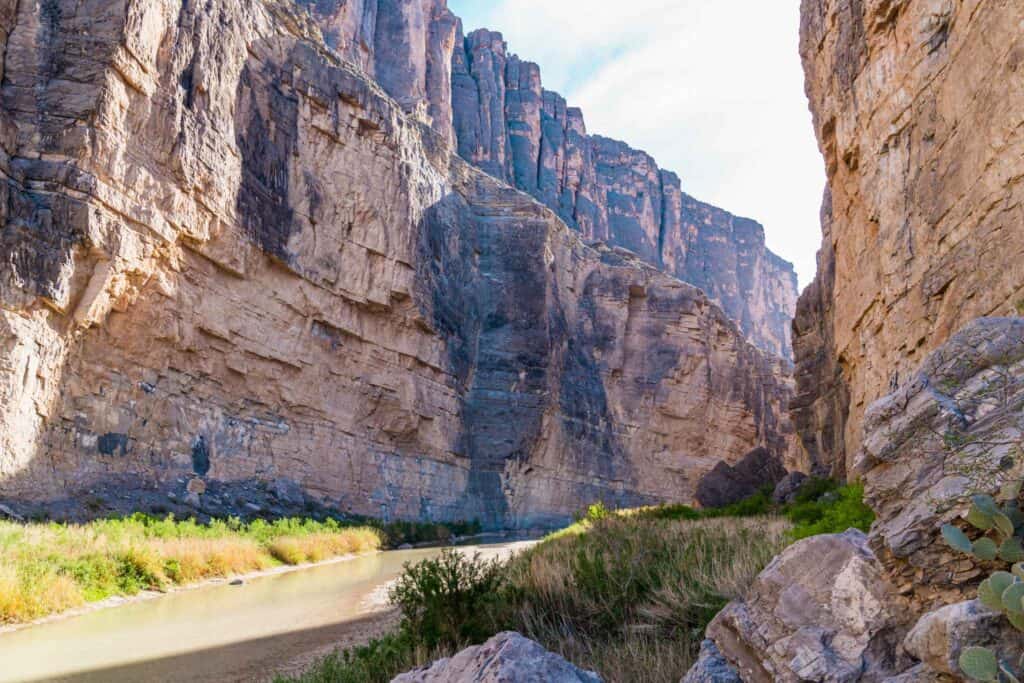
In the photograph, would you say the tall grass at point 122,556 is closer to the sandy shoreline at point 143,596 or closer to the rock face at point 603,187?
the sandy shoreline at point 143,596

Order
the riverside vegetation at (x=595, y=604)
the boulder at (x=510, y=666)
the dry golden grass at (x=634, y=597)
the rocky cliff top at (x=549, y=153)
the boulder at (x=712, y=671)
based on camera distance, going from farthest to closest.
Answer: the rocky cliff top at (x=549, y=153)
the riverside vegetation at (x=595, y=604)
the dry golden grass at (x=634, y=597)
the boulder at (x=712, y=671)
the boulder at (x=510, y=666)

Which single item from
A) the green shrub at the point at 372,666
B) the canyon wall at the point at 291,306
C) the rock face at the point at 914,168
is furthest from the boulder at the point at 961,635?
the canyon wall at the point at 291,306

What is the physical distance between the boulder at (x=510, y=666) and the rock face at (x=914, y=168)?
654 cm

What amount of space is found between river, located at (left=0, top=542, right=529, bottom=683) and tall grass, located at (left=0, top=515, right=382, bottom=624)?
482 millimetres

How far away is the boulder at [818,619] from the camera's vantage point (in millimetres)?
3086

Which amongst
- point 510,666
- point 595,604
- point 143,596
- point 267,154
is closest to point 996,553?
point 510,666

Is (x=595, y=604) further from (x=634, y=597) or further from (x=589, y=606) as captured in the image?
(x=634, y=597)

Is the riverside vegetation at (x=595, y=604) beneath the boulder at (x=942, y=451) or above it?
beneath

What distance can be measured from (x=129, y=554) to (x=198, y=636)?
4.64m

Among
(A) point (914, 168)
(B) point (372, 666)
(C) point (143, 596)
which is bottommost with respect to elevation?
(C) point (143, 596)

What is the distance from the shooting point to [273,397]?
1144 inches

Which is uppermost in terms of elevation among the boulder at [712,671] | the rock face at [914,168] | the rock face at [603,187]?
the rock face at [603,187]

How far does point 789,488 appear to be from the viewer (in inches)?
965

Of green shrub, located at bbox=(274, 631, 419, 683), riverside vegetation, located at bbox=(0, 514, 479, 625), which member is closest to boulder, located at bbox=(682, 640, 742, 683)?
green shrub, located at bbox=(274, 631, 419, 683)
